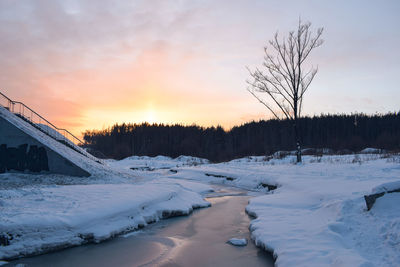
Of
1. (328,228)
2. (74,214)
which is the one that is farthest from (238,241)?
(74,214)

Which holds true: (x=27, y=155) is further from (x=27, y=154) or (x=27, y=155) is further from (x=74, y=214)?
(x=74, y=214)

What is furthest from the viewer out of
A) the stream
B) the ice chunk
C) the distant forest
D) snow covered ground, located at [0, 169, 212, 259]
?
the distant forest

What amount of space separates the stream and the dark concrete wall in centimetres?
1135

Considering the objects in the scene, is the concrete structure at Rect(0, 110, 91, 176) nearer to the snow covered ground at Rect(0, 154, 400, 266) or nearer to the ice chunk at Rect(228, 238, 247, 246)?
the snow covered ground at Rect(0, 154, 400, 266)

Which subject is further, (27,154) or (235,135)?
(235,135)

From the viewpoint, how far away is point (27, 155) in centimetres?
1781

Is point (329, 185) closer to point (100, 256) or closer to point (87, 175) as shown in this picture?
point (100, 256)

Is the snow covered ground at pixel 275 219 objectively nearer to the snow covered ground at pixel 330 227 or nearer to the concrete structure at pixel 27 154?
the snow covered ground at pixel 330 227

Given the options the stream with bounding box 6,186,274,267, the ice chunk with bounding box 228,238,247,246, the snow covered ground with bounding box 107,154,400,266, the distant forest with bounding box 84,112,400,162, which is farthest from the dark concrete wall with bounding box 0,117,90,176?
the distant forest with bounding box 84,112,400,162

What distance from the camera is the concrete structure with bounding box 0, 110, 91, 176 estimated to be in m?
17.6

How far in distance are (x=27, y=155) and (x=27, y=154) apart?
0.21 ft

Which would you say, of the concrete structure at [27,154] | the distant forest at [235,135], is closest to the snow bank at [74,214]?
the concrete structure at [27,154]

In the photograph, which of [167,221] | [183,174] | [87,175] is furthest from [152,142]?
[167,221]

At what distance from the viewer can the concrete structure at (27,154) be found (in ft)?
57.7
